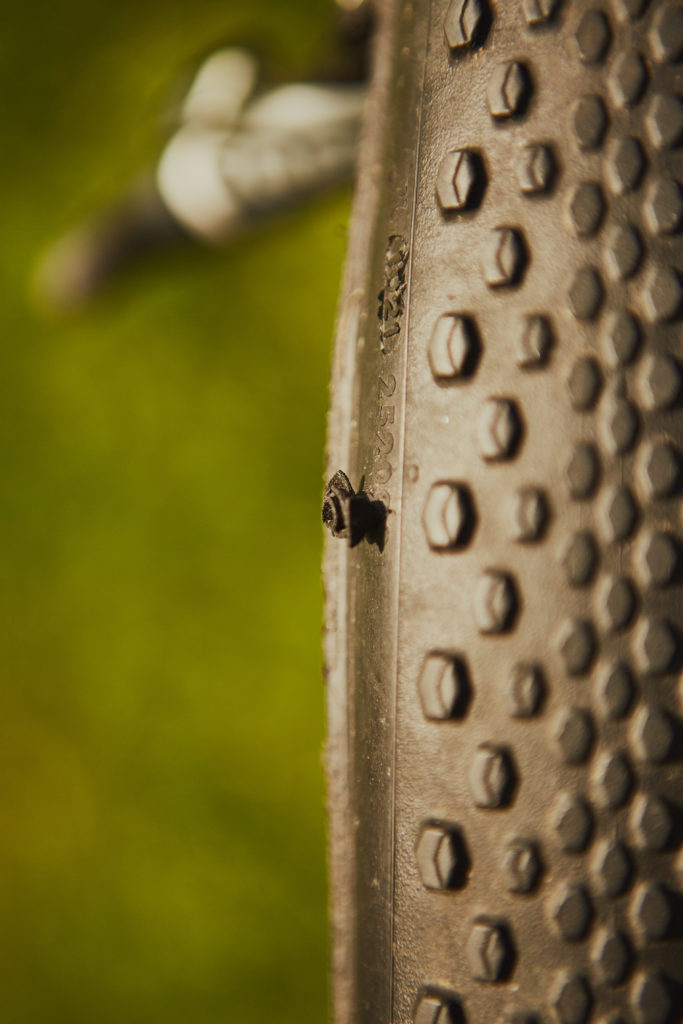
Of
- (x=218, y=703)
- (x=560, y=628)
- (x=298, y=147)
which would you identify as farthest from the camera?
(x=218, y=703)

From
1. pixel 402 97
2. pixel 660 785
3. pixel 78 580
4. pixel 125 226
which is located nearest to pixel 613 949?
pixel 660 785

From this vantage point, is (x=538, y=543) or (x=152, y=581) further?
(x=152, y=581)

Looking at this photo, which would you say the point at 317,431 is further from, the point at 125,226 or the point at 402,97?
the point at 402,97

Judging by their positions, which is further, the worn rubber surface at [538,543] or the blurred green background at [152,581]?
the blurred green background at [152,581]

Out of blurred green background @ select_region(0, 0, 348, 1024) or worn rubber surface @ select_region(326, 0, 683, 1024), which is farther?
blurred green background @ select_region(0, 0, 348, 1024)
